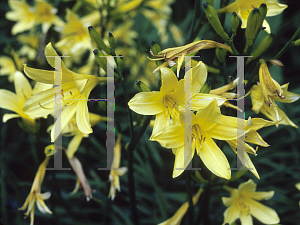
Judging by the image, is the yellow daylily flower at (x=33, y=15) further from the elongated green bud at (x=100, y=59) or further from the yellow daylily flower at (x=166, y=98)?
the yellow daylily flower at (x=166, y=98)

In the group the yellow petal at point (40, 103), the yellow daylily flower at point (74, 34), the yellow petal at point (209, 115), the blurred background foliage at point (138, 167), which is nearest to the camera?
the yellow petal at point (209, 115)

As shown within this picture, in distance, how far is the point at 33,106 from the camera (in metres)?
0.57

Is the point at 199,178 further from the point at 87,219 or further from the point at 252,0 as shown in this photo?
the point at 87,219

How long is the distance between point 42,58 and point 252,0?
83 cm

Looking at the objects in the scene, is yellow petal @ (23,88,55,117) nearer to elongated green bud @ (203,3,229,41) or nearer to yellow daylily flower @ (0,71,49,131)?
yellow daylily flower @ (0,71,49,131)

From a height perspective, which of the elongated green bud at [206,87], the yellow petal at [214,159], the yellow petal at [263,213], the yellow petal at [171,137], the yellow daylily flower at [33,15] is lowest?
the yellow petal at [263,213]

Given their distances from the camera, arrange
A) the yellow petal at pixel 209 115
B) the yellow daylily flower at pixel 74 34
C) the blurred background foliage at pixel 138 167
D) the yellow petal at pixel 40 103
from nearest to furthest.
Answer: the yellow petal at pixel 209 115 → the yellow petal at pixel 40 103 → the blurred background foliage at pixel 138 167 → the yellow daylily flower at pixel 74 34

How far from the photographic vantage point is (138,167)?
1.03m

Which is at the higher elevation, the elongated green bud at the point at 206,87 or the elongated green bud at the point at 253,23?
the elongated green bud at the point at 253,23

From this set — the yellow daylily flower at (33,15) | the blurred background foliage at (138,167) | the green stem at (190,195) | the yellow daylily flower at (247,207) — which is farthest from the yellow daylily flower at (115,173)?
the yellow daylily flower at (33,15)

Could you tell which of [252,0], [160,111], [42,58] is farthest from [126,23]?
[160,111]

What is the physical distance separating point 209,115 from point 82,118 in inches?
10.6

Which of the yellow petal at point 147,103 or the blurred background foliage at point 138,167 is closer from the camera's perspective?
the yellow petal at point 147,103

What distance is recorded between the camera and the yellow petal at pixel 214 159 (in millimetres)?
505
